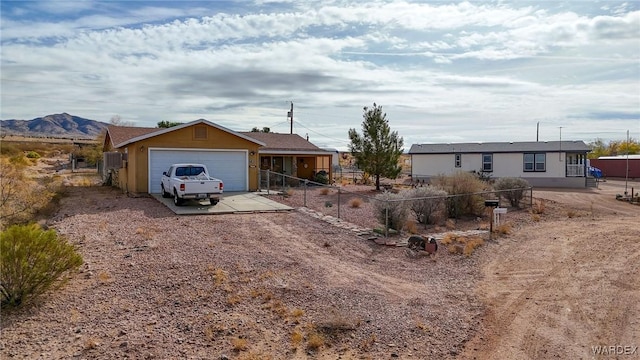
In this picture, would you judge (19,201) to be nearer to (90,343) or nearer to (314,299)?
(90,343)

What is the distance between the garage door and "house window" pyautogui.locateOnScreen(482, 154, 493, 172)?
75.3 feet

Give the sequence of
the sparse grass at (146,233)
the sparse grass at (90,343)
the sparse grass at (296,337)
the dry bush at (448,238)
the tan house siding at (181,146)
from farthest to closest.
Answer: the tan house siding at (181,146) < the dry bush at (448,238) < the sparse grass at (146,233) < the sparse grass at (296,337) < the sparse grass at (90,343)

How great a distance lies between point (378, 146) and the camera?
30.6 m

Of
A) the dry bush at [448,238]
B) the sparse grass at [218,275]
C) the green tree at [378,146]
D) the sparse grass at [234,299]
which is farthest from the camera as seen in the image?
the green tree at [378,146]

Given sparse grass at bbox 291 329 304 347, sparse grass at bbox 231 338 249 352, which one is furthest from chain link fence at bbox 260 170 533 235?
sparse grass at bbox 231 338 249 352

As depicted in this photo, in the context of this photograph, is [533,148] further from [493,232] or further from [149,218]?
[149,218]

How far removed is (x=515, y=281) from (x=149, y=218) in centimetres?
1102

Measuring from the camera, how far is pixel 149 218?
1542 cm

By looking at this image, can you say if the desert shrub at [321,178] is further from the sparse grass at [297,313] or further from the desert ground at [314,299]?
the sparse grass at [297,313]

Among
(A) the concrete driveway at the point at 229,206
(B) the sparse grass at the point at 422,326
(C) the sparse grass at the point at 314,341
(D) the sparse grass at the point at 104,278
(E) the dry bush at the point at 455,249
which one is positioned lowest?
(B) the sparse grass at the point at 422,326

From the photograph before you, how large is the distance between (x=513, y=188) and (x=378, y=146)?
947 cm

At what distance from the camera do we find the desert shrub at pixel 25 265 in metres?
7.33

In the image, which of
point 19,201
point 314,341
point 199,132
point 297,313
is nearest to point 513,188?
point 199,132

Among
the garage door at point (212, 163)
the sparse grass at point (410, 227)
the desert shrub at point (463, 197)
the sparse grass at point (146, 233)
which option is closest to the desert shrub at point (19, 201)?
the garage door at point (212, 163)
